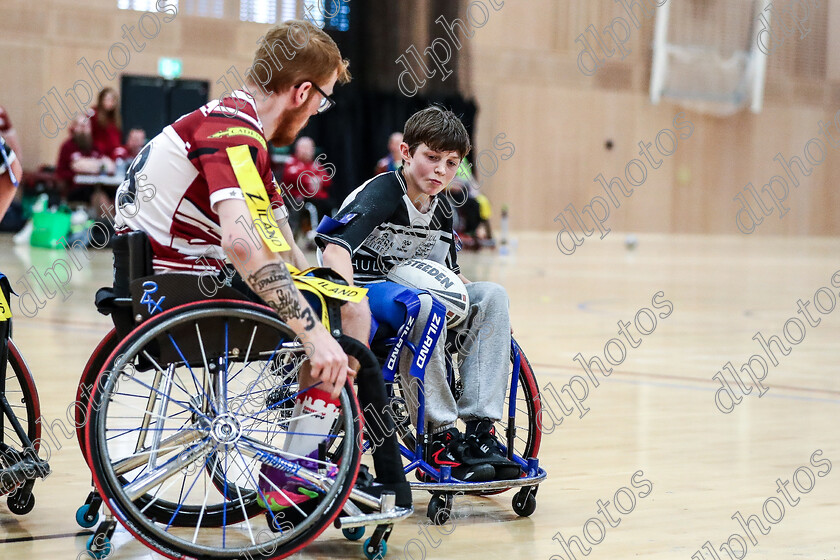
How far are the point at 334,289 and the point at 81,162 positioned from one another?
10988mm

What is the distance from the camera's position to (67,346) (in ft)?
17.9

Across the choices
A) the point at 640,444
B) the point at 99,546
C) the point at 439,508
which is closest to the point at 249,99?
the point at 99,546

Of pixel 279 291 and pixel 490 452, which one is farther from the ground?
pixel 279 291

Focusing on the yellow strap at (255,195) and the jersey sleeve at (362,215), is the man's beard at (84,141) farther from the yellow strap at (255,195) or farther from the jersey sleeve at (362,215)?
the yellow strap at (255,195)

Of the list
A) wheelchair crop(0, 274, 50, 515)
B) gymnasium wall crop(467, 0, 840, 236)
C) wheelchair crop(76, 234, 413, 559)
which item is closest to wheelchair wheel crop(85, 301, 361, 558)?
wheelchair crop(76, 234, 413, 559)

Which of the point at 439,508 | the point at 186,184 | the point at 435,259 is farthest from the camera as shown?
the point at 435,259

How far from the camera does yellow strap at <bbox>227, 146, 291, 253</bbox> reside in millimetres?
2100

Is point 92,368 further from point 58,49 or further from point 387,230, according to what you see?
point 58,49

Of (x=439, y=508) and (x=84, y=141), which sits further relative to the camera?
(x=84, y=141)

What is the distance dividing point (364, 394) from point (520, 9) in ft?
57.3

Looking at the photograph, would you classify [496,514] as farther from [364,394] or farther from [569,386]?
[569,386]

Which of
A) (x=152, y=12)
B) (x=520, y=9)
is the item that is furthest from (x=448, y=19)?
(x=152, y=12)

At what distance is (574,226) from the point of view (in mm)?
20891

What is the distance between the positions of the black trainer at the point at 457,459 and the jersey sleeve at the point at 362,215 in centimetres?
53
